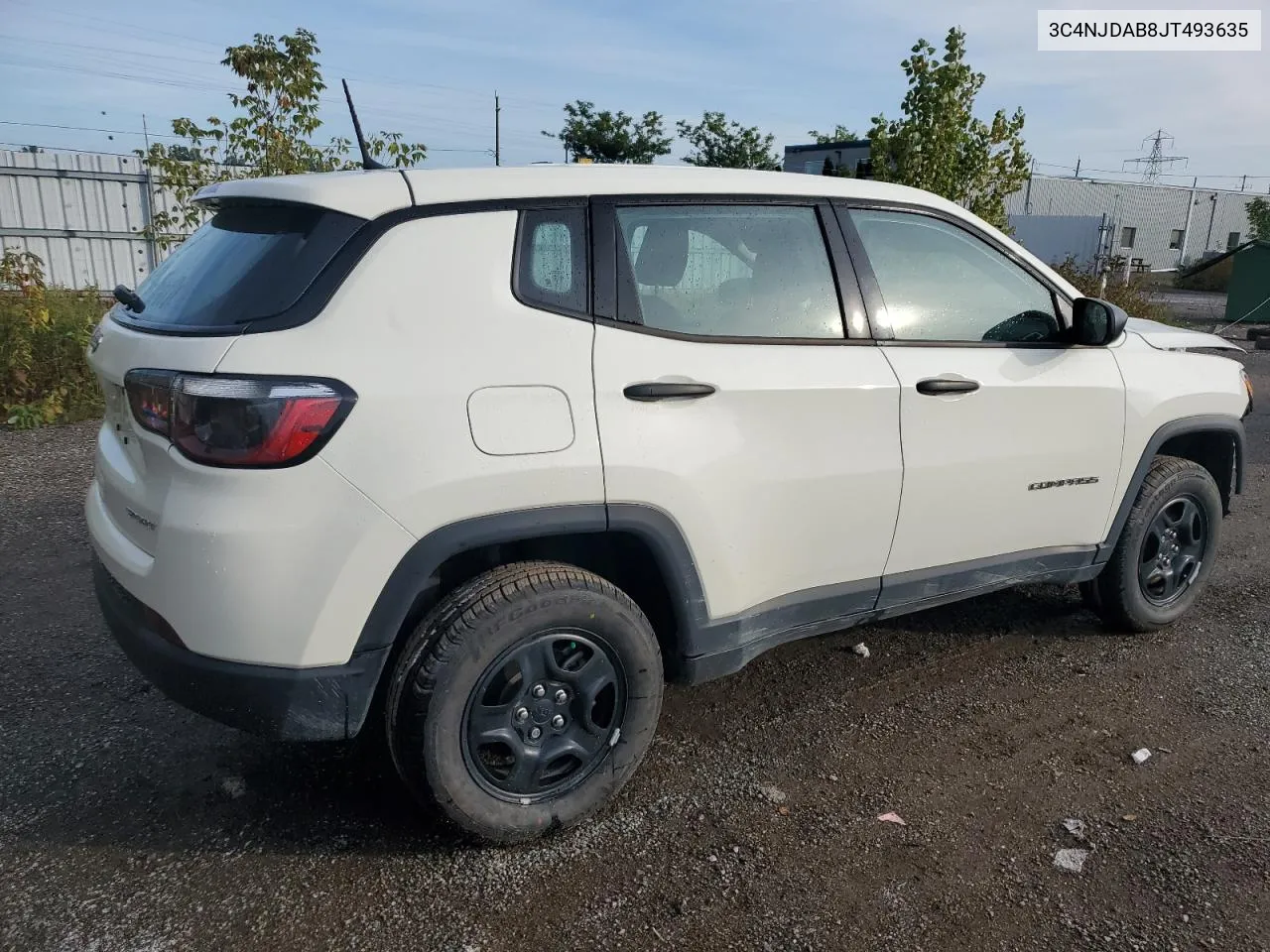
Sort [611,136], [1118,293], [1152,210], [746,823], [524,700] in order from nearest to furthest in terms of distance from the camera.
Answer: [524,700] → [746,823] → [1118,293] → [611,136] → [1152,210]

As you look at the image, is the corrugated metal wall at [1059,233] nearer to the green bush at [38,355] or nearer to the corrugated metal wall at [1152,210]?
the corrugated metal wall at [1152,210]

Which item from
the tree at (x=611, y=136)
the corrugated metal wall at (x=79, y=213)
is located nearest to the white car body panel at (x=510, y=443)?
the corrugated metal wall at (x=79, y=213)

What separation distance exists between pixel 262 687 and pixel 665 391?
1.28 m

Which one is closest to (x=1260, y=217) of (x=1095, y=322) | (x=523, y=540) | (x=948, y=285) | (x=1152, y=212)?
(x=1152, y=212)

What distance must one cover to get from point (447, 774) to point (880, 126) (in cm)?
779

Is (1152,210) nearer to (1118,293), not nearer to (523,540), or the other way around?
(1118,293)

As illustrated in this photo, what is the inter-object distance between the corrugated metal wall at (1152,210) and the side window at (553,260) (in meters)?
45.5

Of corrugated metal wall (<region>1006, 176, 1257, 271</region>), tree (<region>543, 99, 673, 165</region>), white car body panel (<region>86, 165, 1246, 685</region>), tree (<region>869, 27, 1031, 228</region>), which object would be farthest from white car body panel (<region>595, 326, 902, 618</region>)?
corrugated metal wall (<region>1006, 176, 1257, 271</region>)

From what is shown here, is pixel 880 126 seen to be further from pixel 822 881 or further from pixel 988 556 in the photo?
pixel 822 881

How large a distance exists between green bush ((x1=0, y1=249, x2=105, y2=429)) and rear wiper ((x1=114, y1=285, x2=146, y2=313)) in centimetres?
582

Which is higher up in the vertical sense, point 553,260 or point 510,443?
point 553,260

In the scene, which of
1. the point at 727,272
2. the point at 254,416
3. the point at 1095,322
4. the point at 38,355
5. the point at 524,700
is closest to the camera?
the point at 254,416

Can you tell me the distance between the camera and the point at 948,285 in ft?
10.9

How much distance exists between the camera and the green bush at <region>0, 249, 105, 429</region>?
7.77m
